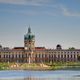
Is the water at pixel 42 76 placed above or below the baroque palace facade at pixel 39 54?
below

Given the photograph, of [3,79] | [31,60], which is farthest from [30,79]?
[31,60]

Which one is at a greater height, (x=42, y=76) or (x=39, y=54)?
(x=39, y=54)

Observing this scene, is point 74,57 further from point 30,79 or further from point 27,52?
point 30,79

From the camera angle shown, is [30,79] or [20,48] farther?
[20,48]

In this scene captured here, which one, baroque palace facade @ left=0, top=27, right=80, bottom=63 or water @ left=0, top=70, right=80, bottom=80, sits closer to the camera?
water @ left=0, top=70, right=80, bottom=80

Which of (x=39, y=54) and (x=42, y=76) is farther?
(x=39, y=54)

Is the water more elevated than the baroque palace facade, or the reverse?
the baroque palace facade

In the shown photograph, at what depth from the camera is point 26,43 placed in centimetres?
16662

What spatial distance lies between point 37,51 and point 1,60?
10.1 m

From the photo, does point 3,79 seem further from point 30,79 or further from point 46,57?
point 46,57

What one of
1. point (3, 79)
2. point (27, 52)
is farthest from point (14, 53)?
point (3, 79)

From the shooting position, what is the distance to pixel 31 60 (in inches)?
6171

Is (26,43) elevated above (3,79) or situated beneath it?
elevated above

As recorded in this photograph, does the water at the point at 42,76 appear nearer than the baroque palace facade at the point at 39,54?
Yes
